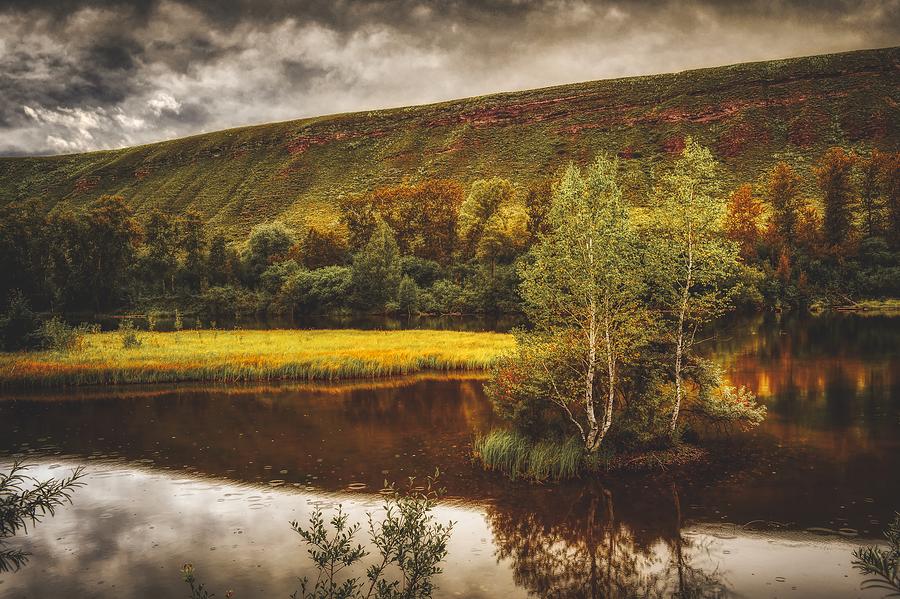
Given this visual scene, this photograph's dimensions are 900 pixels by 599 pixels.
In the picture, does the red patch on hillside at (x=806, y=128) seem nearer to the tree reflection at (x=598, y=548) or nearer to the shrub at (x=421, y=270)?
the shrub at (x=421, y=270)

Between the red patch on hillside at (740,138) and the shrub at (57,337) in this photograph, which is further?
the red patch on hillside at (740,138)

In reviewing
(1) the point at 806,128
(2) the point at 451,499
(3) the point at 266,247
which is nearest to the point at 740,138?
(1) the point at 806,128

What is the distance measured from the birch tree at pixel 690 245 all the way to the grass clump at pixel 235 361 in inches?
484

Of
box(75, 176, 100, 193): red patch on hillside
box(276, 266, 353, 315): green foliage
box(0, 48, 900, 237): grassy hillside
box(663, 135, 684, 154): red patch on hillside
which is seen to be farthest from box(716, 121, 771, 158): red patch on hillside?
box(75, 176, 100, 193): red patch on hillside

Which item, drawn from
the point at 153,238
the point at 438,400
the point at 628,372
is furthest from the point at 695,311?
the point at 153,238

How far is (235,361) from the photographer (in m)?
34.6

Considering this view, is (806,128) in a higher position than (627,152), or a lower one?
higher

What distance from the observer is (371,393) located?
30625 millimetres

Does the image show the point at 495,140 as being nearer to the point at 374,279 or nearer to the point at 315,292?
the point at 374,279

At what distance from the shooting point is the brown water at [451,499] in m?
11.9

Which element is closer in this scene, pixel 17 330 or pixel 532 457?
pixel 532 457

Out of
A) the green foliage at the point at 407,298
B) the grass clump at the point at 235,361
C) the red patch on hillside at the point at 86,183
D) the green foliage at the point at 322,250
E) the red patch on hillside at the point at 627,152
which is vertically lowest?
the grass clump at the point at 235,361

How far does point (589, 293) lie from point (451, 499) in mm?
7153

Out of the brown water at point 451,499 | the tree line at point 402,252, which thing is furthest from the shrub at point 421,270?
the brown water at point 451,499
